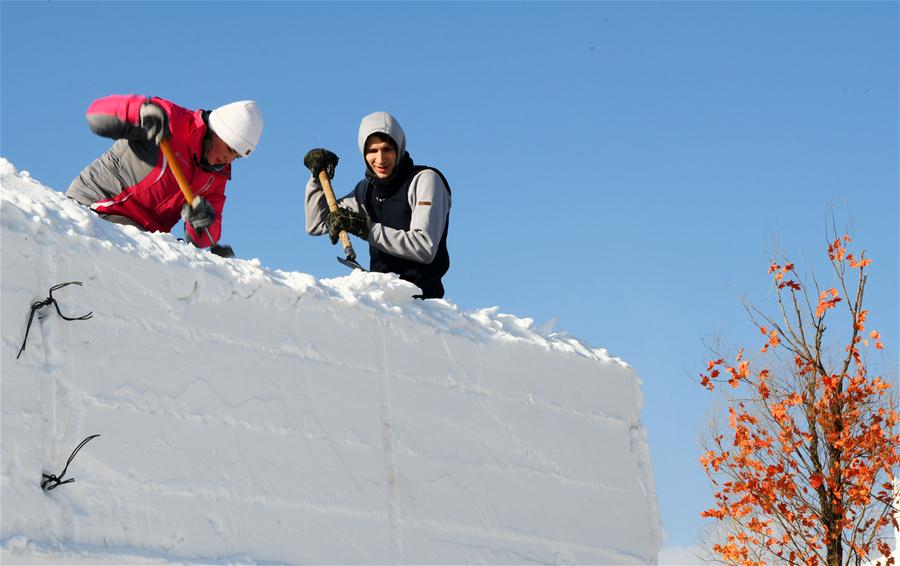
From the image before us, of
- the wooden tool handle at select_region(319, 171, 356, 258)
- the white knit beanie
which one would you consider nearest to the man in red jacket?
the white knit beanie

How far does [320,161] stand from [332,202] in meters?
0.29

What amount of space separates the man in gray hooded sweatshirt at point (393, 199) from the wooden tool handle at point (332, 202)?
4 cm

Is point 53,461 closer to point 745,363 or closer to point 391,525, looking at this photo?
point 391,525

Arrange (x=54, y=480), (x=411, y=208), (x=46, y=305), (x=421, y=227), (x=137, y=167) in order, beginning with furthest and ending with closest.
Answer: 1. (x=411, y=208)
2. (x=421, y=227)
3. (x=137, y=167)
4. (x=46, y=305)
5. (x=54, y=480)

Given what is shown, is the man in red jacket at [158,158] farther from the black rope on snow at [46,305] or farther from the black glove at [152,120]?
the black rope on snow at [46,305]

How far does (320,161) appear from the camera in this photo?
5980 millimetres

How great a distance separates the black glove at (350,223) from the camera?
18.1 ft

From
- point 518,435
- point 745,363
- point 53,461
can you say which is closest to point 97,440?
point 53,461

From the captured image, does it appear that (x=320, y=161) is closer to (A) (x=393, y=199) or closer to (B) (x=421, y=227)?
(A) (x=393, y=199)

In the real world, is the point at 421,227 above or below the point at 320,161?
below

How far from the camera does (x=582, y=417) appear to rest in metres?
5.55

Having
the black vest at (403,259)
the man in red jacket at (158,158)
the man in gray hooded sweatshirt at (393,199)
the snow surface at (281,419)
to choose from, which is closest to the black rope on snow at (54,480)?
→ the snow surface at (281,419)

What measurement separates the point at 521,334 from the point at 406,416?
0.94 metres

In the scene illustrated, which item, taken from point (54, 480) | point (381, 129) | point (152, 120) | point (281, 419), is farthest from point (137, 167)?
point (54, 480)
